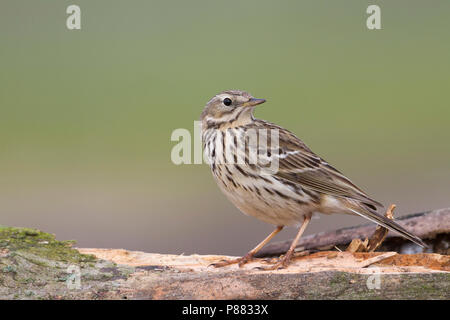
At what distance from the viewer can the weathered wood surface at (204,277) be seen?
5930 mm

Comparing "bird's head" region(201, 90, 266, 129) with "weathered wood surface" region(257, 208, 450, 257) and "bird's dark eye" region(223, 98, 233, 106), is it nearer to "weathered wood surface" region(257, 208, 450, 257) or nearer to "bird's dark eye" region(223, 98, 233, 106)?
"bird's dark eye" region(223, 98, 233, 106)

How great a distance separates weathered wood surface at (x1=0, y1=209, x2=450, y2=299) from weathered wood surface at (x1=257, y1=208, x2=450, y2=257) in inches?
26.8

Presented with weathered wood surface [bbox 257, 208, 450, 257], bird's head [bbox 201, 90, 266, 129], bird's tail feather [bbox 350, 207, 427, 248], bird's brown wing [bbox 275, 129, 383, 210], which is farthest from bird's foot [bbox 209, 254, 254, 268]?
bird's head [bbox 201, 90, 266, 129]

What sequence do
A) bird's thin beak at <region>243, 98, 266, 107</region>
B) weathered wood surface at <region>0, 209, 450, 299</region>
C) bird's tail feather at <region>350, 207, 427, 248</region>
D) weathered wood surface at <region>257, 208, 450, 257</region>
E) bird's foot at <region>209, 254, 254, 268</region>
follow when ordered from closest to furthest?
weathered wood surface at <region>0, 209, 450, 299</region> → bird's tail feather at <region>350, 207, 427, 248</region> → bird's foot at <region>209, 254, 254, 268</region> → weathered wood surface at <region>257, 208, 450, 257</region> → bird's thin beak at <region>243, 98, 266, 107</region>

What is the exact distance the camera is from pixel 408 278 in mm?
6164

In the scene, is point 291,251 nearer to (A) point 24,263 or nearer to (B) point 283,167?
(B) point 283,167

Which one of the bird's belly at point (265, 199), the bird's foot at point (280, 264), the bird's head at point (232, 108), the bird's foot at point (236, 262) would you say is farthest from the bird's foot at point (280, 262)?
the bird's head at point (232, 108)

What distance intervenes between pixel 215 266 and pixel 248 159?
1299 mm

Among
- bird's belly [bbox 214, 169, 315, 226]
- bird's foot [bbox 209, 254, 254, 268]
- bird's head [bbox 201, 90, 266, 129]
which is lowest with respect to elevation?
bird's foot [bbox 209, 254, 254, 268]

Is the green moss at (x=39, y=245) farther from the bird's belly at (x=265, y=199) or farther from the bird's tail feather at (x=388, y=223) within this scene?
the bird's tail feather at (x=388, y=223)

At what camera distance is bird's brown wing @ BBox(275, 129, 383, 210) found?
25.2 feet

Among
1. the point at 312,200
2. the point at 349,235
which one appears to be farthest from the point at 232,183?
the point at 349,235

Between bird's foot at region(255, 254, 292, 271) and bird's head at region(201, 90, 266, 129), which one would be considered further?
bird's head at region(201, 90, 266, 129)

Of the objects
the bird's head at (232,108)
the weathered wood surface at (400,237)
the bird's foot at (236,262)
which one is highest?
the bird's head at (232,108)
